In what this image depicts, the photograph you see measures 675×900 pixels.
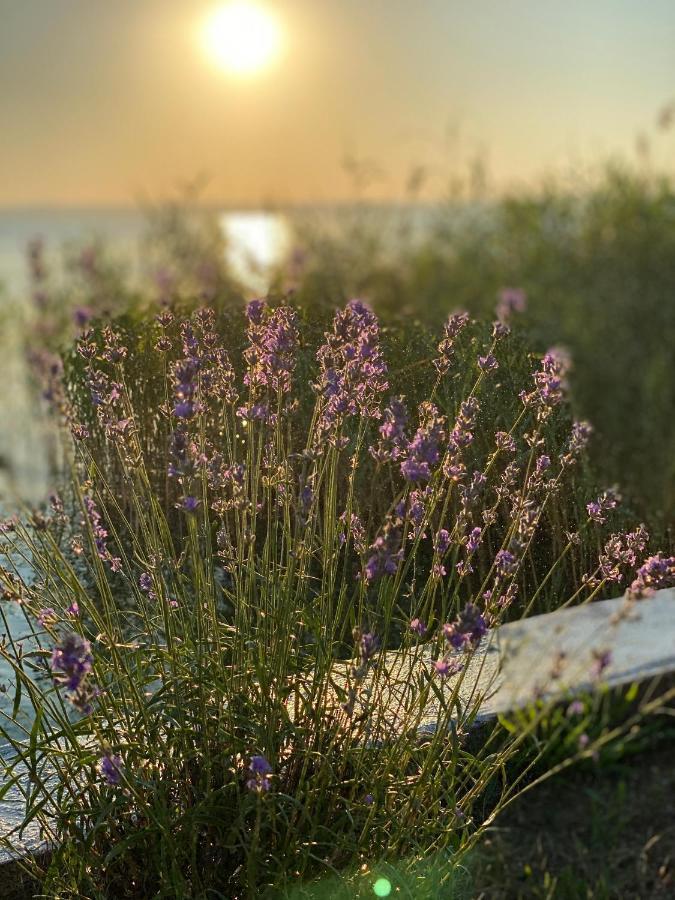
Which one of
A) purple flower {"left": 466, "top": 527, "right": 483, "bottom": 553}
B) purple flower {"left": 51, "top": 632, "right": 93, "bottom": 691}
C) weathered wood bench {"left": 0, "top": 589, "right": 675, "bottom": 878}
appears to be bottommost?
weathered wood bench {"left": 0, "top": 589, "right": 675, "bottom": 878}

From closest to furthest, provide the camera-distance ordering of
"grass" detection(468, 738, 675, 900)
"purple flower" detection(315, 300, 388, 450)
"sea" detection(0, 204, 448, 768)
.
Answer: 1. "purple flower" detection(315, 300, 388, 450)
2. "grass" detection(468, 738, 675, 900)
3. "sea" detection(0, 204, 448, 768)

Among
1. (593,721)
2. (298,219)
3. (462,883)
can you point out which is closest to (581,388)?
(298,219)

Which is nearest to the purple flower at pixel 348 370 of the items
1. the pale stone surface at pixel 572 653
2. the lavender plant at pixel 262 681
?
the lavender plant at pixel 262 681

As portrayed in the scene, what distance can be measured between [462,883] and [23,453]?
444 centimetres

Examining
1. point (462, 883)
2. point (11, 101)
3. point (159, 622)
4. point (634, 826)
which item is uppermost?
point (11, 101)

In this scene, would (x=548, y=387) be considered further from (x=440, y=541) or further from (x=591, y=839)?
(x=591, y=839)

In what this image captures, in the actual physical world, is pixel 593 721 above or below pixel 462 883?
below

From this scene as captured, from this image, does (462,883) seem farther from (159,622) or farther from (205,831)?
(159,622)

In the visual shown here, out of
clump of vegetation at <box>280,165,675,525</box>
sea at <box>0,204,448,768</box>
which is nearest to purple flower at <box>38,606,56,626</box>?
sea at <box>0,204,448,768</box>

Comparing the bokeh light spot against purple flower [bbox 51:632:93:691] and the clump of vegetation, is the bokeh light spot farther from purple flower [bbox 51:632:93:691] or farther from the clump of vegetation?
the clump of vegetation

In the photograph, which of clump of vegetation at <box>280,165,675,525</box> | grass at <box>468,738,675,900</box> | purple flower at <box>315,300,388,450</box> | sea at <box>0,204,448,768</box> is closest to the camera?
purple flower at <box>315,300,388,450</box>

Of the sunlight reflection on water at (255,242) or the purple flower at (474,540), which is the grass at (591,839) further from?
the sunlight reflection on water at (255,242)

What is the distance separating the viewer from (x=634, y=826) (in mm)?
3199

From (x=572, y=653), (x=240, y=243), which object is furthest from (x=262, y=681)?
(x=240, y=243)
